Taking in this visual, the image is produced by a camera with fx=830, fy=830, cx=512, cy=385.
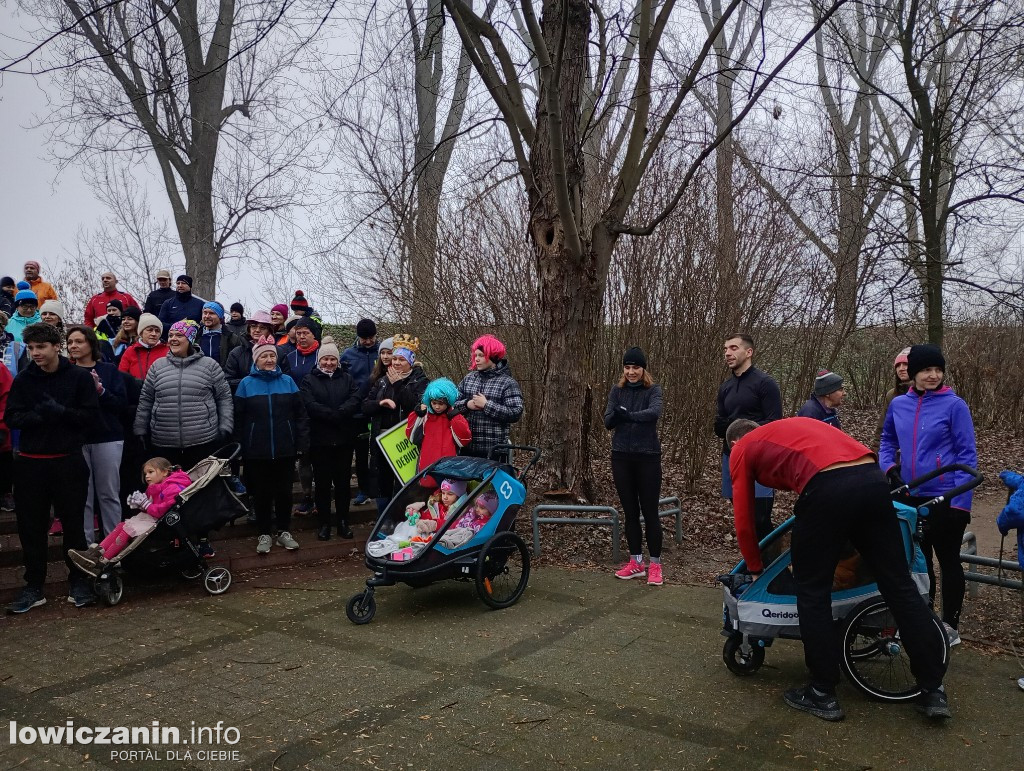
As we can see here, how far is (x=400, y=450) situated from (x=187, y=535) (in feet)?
6.40

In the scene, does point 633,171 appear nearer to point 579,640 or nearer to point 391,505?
point 391,505

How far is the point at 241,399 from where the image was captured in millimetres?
7734

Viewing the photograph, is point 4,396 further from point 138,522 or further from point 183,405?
point 138,522

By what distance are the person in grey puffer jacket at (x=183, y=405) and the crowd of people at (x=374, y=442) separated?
0.5 inches

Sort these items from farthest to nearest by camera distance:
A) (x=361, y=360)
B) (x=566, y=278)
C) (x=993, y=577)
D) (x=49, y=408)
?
(x=361, y=360) → (x=566, y=278) → (x=49, y=408) → (x=993, y=577)

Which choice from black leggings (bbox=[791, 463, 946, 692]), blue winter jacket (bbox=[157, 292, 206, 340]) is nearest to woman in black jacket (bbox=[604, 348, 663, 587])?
black leggings (bbox=[791, 463, 946, 692])

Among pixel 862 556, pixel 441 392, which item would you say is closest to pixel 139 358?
pixel 441 392

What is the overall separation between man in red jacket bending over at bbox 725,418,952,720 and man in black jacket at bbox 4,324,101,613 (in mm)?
4863

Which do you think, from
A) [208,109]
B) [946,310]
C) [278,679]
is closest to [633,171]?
[278,679]

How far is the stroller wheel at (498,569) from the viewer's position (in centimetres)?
610

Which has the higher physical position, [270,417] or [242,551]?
[270,417]

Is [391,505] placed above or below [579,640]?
above

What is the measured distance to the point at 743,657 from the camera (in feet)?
15.9

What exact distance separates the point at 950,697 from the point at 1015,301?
6.85 m
